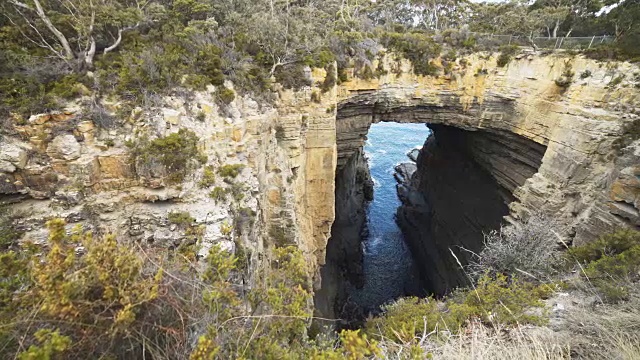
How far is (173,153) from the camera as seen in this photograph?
23.4 ft

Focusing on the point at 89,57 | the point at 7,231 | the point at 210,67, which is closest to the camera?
the point at 7,231

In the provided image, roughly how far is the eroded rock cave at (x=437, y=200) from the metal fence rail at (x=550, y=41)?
489 cm

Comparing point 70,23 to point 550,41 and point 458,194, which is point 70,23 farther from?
point 458,194

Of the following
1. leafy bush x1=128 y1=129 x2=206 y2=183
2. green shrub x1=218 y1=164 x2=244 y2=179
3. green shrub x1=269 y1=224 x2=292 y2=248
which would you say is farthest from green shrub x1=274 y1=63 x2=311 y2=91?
green shrub x1=269 y1=224 x2=292 y2=248

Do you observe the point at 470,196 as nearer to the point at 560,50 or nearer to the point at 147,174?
the point at 560,50

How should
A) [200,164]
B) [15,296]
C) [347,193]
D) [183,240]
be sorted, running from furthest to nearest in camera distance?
[347,193] → [200,164] → [183,240] → [15,296]

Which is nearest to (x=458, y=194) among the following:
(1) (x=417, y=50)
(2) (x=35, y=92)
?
(1) (x=417, y=50)

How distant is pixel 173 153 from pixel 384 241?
890 inches

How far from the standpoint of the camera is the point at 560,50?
13.9 meters

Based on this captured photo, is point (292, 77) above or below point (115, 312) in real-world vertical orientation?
above

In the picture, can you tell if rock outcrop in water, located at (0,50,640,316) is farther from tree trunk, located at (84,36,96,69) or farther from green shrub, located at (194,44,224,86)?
tree trunk, located at (84,36,96,69)

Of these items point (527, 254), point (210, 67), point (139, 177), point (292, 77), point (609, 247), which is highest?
point (210, 67)

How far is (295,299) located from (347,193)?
66.7ft

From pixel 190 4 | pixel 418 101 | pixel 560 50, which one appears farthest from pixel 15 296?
pixel 560 50
